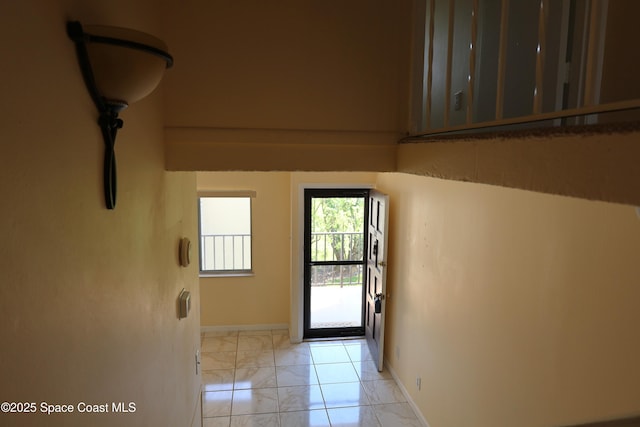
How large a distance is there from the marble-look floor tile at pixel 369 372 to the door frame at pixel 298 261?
3.08 ft

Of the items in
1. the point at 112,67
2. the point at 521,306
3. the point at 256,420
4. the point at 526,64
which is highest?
the point at 526,64

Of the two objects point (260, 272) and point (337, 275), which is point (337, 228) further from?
point (260, 272)

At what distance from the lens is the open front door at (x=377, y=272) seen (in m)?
4.44

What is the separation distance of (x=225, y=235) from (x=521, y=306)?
403 centimetres

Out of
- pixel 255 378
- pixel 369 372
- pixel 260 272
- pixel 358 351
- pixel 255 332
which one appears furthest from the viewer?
pixel 255 332

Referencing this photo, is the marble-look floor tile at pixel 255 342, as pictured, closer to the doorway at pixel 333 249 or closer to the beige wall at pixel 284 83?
the doorway at pixel 333 249

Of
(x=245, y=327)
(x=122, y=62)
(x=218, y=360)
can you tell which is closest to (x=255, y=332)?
(x=245, y=327)

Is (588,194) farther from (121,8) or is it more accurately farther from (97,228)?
(121,8)

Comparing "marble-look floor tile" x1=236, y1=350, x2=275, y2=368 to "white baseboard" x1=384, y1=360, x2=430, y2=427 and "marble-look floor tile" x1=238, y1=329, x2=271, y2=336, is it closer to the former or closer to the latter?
"marble-look floor tile" x1=238, y1=329, x2=271, y2=336

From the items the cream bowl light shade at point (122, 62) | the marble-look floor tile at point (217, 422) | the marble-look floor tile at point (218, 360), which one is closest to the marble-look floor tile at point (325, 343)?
the marble-look floor tile at point (218, 360)

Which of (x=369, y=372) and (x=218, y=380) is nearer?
(x=218, y=380)

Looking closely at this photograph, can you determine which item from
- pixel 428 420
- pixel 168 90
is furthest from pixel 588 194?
pixel 428 420

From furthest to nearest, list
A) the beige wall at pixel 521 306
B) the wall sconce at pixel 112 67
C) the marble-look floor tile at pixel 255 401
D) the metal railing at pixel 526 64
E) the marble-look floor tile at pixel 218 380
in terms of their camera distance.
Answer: the marble-look floor tile at pixel 218 380
the marble-look floor tile at pixel 255 401
the beige wall at pixel 521 306
the metal railing at pixel 526 64
the wall sconce at pixel 112 67

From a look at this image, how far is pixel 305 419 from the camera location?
12.3 feet
